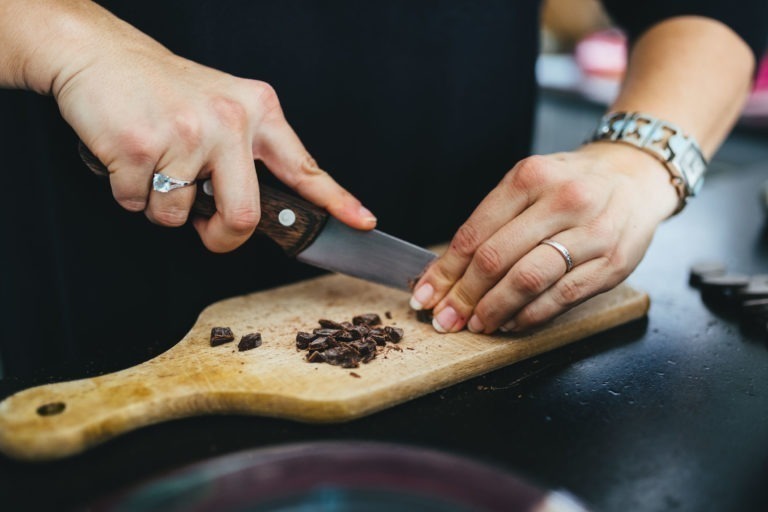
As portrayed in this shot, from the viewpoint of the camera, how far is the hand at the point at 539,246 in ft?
3.41

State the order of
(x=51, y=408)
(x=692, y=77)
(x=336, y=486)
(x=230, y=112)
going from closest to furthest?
(x=336, y=486), (x=51, y=408), (x=230, y=112), (x=692, y=77)

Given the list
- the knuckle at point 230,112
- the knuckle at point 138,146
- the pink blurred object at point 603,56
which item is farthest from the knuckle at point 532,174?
the pink blurred object at point 603,56

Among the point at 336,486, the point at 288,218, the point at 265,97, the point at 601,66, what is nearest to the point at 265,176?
the point at 288,218

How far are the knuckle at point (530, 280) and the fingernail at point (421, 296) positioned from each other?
160mm

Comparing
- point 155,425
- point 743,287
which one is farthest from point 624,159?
point 155,425

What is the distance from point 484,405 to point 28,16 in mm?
804

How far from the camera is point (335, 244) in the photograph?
46.2 inches

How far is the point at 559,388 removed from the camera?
959 millimetres

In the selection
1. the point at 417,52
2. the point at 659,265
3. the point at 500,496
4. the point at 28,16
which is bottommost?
the point at 659,265

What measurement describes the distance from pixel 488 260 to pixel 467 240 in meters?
0.06

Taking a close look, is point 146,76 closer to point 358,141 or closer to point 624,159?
point 358,141

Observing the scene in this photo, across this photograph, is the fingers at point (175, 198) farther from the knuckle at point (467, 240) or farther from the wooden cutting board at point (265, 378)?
the knuckle at point (467, 240)

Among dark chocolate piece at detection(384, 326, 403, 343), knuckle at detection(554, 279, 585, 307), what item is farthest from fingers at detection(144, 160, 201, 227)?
knuckle at detection(554, 279, 585, 307)

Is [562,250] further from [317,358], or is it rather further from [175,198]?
[175,198]
